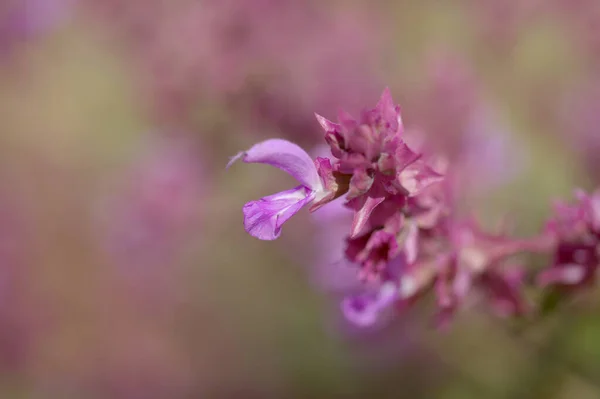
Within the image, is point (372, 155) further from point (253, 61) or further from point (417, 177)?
point (253, 61)

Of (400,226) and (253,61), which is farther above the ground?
(253,61)

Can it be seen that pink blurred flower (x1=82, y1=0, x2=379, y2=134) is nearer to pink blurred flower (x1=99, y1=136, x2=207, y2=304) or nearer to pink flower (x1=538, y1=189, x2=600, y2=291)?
pink blurred flower (x1=99, y1=136, x2=207, y2=304)

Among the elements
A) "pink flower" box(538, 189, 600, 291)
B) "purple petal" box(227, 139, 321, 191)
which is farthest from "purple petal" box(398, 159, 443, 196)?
"pink flower" box(538, 189, 600, 291)

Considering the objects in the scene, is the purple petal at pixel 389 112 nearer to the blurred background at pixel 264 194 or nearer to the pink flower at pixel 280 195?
the pink flower at pixel 280 195

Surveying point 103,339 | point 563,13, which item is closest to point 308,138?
point 563,13

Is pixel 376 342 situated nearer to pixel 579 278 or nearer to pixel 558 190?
pixel 558 190

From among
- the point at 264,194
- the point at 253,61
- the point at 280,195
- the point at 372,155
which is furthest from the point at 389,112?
the point at 264,194

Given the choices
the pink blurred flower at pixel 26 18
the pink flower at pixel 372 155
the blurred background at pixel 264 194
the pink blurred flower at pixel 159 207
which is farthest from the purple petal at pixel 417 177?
the pink blurred flower at pixel 26 18
